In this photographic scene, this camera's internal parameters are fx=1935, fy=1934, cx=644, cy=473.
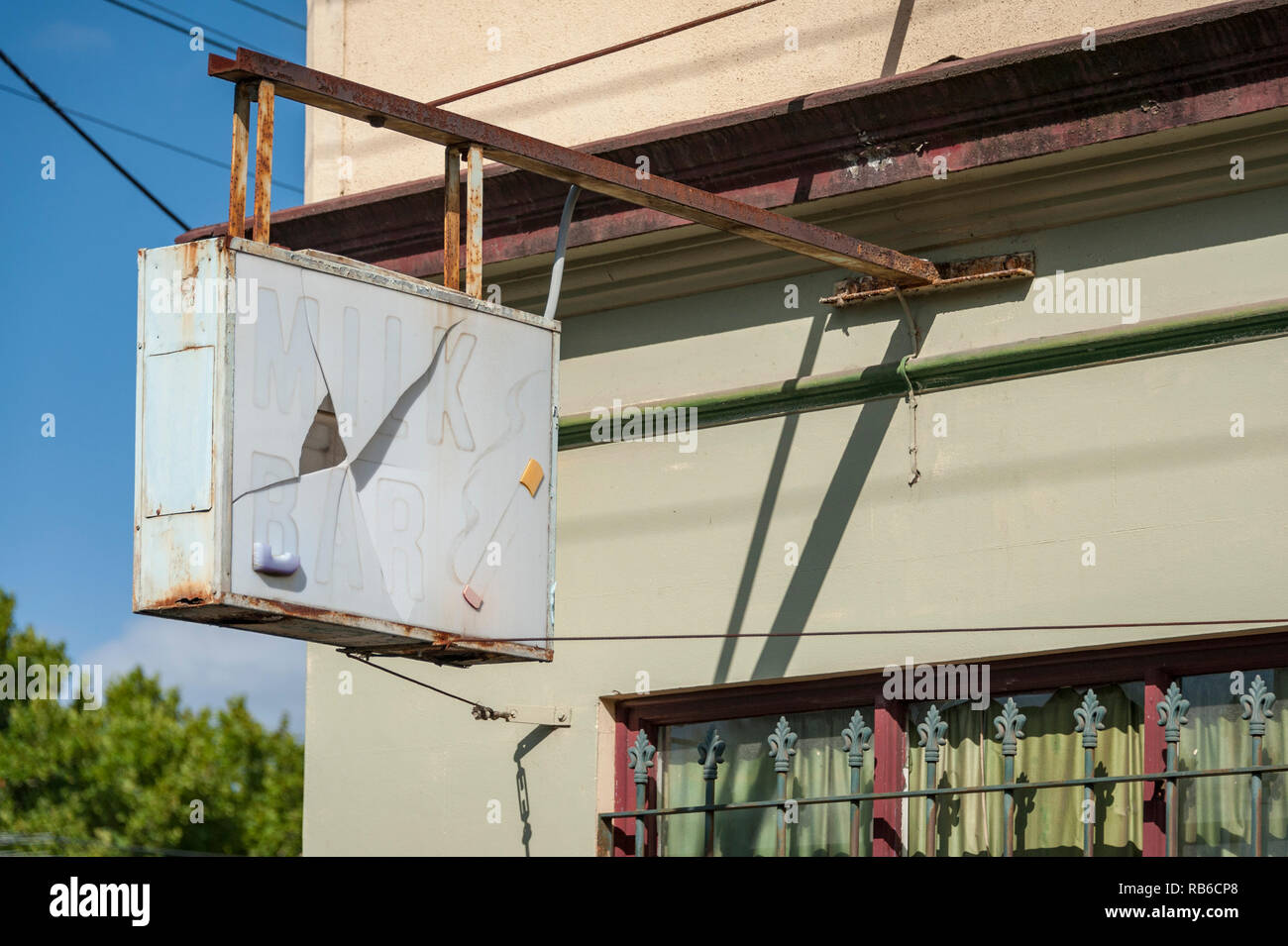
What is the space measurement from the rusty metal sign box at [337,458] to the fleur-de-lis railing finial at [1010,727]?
177 centimetres

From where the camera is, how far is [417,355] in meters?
6.16

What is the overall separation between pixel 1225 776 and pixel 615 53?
4278 mm

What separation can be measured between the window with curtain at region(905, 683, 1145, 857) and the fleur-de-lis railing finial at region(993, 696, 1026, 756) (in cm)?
29

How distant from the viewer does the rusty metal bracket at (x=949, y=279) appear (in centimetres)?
763

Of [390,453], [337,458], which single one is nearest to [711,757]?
[390,453]

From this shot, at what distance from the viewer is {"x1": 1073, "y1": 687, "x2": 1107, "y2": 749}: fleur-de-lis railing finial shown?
22.7 feet

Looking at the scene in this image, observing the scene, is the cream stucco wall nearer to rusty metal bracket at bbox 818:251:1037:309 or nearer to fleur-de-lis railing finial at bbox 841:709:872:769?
rusty metal bracket at bbox 818:251:1037:309

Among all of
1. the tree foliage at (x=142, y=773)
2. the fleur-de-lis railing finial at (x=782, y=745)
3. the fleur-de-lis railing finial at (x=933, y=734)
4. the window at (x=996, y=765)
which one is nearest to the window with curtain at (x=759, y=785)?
the window at (x=996, y=765)

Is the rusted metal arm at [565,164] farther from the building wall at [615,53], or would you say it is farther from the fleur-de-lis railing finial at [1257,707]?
the fleur-de-lis railing finial at [1257,707]

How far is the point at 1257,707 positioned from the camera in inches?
257

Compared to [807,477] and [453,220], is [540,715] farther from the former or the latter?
[453,220]

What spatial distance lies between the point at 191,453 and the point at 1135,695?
3649mm

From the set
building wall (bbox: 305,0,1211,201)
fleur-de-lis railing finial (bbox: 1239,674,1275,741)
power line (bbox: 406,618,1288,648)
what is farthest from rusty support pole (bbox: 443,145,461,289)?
fleur-de-lis railing finial (bbox: 1239,674,1275,741)
